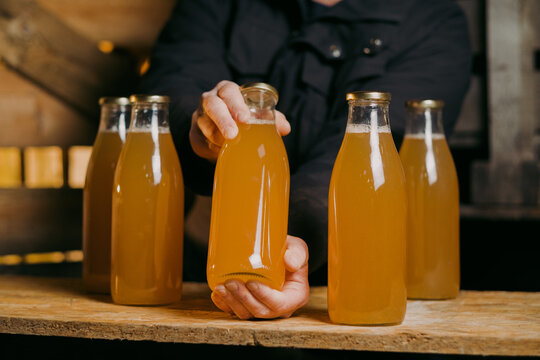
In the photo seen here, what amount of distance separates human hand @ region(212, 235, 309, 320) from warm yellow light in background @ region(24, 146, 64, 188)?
53.6 inches

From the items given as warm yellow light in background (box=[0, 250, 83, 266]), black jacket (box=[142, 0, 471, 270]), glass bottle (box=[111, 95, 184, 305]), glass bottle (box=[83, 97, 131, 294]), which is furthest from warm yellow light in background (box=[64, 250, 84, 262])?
glass bottle (box=[111, 95, 184, 305])

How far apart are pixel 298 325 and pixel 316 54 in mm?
867

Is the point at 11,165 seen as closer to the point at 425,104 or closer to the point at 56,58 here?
the point at 56,58

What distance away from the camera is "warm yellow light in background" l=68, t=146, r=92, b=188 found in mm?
1986

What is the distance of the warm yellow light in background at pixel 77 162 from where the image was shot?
6.52 ft

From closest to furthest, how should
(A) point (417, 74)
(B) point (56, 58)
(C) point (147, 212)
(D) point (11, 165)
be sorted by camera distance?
(C) point (147, 212)
(A) point (417, 74)
(B) point (56, 58)
(D) point (11, 165)

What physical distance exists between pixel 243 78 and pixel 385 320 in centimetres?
90

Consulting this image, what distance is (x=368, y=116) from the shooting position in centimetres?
81

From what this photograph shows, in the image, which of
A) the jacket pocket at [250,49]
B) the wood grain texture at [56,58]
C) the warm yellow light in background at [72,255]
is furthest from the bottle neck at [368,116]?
the warm yellow light in background at [72,255]

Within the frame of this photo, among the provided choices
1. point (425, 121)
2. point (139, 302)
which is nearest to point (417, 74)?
point (425, 121)

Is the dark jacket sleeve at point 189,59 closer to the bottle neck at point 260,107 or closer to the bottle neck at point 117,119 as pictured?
the bottle neck at point 117,119

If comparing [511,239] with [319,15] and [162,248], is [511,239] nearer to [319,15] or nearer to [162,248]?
[319,15]

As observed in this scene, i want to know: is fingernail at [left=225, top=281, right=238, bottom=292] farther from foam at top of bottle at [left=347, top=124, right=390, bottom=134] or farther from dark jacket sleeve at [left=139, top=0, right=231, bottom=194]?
dark jacket sleeve at [left=139, top=0, right=231, bottom=194]

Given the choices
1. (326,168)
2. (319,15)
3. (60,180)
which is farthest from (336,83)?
(60,180)
